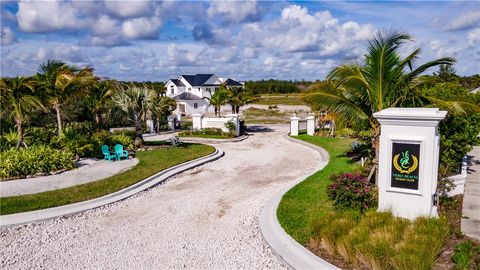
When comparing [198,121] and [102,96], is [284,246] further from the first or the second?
[198,121]

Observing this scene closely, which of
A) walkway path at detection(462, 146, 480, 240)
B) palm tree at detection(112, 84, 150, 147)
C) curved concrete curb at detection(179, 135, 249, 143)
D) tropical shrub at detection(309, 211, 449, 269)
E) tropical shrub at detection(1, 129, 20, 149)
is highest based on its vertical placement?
palm tree at detection(112, 84, 150, 147)

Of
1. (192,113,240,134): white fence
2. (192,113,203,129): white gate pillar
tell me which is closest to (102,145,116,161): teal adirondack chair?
(192,113,240,134): white fence

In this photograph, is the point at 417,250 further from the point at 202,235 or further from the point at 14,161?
the point at 14,161

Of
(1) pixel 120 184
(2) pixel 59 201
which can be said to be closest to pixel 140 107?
(1) pixel 120 184

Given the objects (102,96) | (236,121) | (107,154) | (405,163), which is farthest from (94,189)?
(236,121)

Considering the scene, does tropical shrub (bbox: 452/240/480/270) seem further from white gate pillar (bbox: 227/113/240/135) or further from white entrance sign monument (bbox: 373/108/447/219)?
white gate pillar (bbox: 227/113/240/135)

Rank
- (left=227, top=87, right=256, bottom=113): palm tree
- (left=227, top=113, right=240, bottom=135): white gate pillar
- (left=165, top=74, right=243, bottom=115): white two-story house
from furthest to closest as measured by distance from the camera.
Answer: (left=165, top=74, right=243, bottom=115): white two-story house
(left=227, top=87, right=256, bottom=113): palm tree
(left=227, top=113, right=240, bottom=135): white gate pillar
